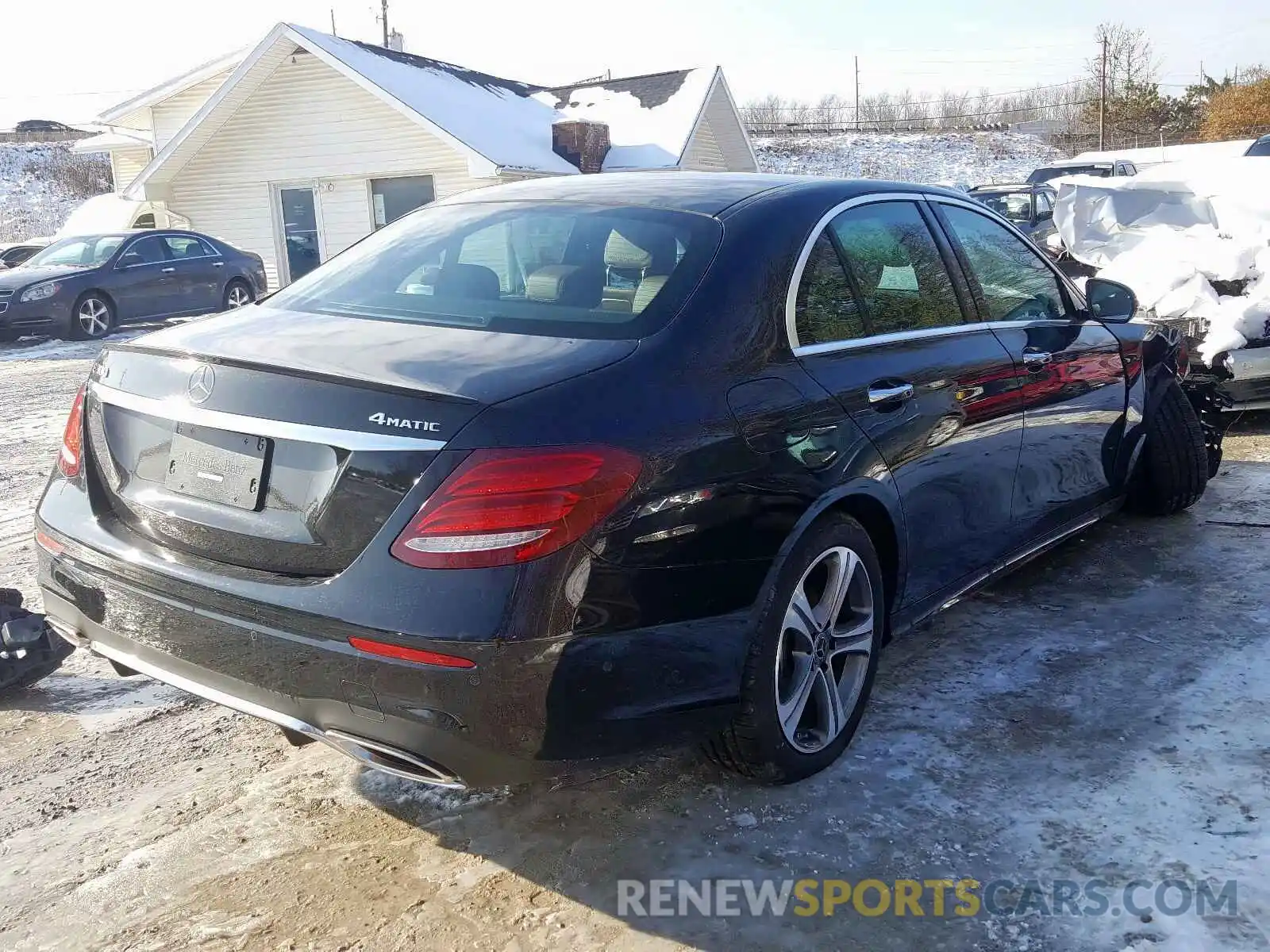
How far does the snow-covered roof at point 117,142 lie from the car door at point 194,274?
11174 mm

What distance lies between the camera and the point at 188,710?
12.0 ft

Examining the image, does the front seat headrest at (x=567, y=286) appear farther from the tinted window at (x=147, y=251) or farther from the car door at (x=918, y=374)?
the tinted window at (x=147, y=251)

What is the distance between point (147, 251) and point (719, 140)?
1376 centimetres

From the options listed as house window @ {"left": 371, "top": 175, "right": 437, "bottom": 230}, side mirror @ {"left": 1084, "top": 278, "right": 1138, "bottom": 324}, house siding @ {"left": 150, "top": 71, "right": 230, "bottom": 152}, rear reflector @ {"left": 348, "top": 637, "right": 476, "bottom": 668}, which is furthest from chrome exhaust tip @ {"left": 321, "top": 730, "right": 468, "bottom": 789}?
house siding @ {"left": 150, "top": 71, "right": 230, "bottom": 152}

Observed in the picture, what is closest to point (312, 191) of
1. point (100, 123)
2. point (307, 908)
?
point (100, 123)

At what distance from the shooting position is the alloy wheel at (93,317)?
48.6 feet

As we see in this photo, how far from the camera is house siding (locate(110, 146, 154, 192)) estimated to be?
92.6 ft

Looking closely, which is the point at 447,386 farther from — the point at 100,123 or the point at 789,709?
the point at 100,123

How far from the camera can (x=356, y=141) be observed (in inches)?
826

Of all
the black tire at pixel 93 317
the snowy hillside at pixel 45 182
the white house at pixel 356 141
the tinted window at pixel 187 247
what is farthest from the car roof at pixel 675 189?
the snowy hillside at pixel 45 182

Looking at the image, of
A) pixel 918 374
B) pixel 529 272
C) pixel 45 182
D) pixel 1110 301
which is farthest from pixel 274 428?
pixel 45 182

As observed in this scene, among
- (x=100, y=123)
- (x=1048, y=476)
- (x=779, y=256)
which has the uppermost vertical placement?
(x=100, y=123)

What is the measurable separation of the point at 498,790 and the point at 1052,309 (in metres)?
2.82

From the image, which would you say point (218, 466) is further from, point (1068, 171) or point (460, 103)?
point (1068, 171)
